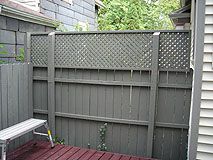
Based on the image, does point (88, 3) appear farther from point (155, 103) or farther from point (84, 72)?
point (155, 103)

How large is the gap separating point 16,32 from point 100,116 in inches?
104

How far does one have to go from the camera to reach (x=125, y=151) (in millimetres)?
3791

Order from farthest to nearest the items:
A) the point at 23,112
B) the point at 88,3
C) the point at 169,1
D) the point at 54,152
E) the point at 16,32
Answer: the point at 169,1
the point at 88,3
the point at 16,32
the point at 23,112
the point at 54,152

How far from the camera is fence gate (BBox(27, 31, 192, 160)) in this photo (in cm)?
343

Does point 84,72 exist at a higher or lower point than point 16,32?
lower

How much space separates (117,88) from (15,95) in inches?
68.7

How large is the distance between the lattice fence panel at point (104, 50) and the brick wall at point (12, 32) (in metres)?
1.22

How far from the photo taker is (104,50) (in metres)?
3.77

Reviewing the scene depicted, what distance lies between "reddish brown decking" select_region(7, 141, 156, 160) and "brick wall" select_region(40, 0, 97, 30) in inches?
147

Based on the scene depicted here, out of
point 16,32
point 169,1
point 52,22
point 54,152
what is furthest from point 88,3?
point 169,1

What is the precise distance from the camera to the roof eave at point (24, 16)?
4291 millimetres

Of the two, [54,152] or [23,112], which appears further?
[23,112]

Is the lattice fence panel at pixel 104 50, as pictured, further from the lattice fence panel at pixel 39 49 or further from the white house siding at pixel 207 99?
the white house siding at pixel 207 99

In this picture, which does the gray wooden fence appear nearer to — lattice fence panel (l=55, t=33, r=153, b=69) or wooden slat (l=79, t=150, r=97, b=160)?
lattice fence panel (l=55, t=33, r=153, b=69)
